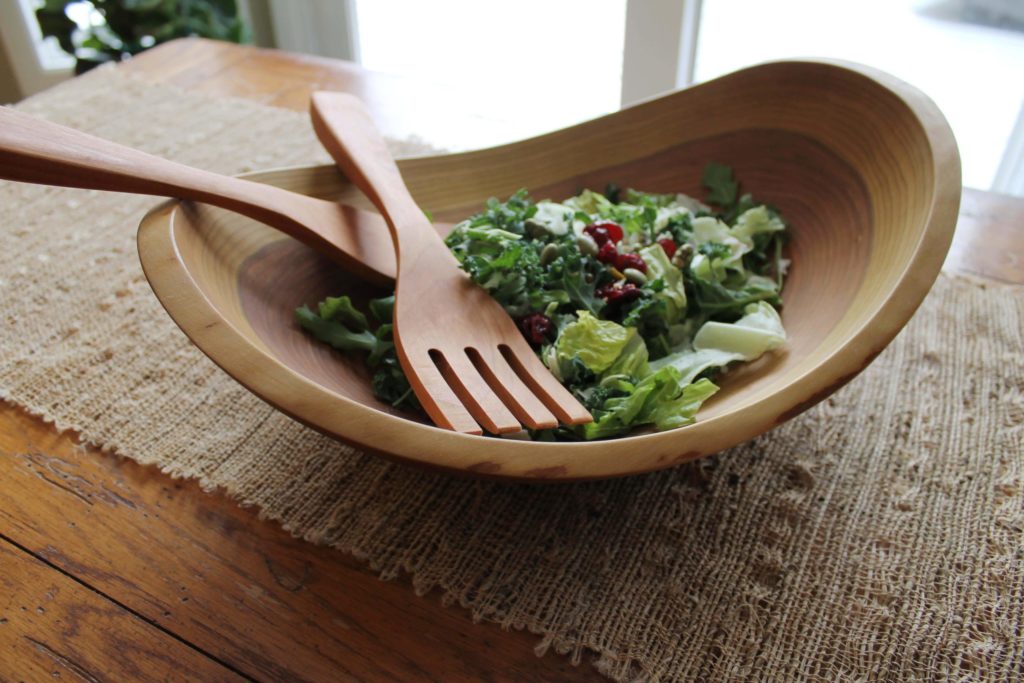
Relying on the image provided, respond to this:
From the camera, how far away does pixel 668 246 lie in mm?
858

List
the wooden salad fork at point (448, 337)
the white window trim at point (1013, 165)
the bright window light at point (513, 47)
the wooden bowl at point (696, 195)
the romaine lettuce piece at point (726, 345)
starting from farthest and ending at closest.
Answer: the bright window light at point (513, 47) < the white window trim at point (1013, 165) < the romaine lettuce piece at point (726, 345) < the wooden salad fork at point (448, 337) < the wooden bowl at point (696, 195)

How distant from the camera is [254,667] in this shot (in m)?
0.58

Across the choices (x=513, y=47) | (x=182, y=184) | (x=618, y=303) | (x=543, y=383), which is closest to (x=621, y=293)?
(x=618, y=303)

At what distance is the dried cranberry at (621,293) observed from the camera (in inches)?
31.0

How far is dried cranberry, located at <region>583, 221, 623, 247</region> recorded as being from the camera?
83 cm

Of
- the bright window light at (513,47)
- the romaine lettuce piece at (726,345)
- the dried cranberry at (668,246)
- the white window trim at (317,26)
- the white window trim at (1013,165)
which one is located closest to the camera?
the romaine lettuce piece at (726,345)

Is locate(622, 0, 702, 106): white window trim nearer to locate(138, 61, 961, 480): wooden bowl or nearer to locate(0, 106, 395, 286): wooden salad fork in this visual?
locate(138, 61, 961, 480): wooden bowl

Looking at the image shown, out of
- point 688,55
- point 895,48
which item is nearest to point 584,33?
point 688,55

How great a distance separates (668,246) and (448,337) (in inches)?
11.0

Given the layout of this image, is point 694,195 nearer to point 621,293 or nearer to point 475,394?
point 621,293

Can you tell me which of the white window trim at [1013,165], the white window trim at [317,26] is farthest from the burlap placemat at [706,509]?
the white window trim at [317,26]

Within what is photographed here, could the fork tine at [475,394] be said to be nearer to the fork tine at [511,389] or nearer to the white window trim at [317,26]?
the fork tine at [511,389]

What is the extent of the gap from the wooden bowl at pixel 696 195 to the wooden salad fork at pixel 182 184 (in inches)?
1.2

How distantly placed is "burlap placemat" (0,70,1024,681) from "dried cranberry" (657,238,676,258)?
0.69ft
